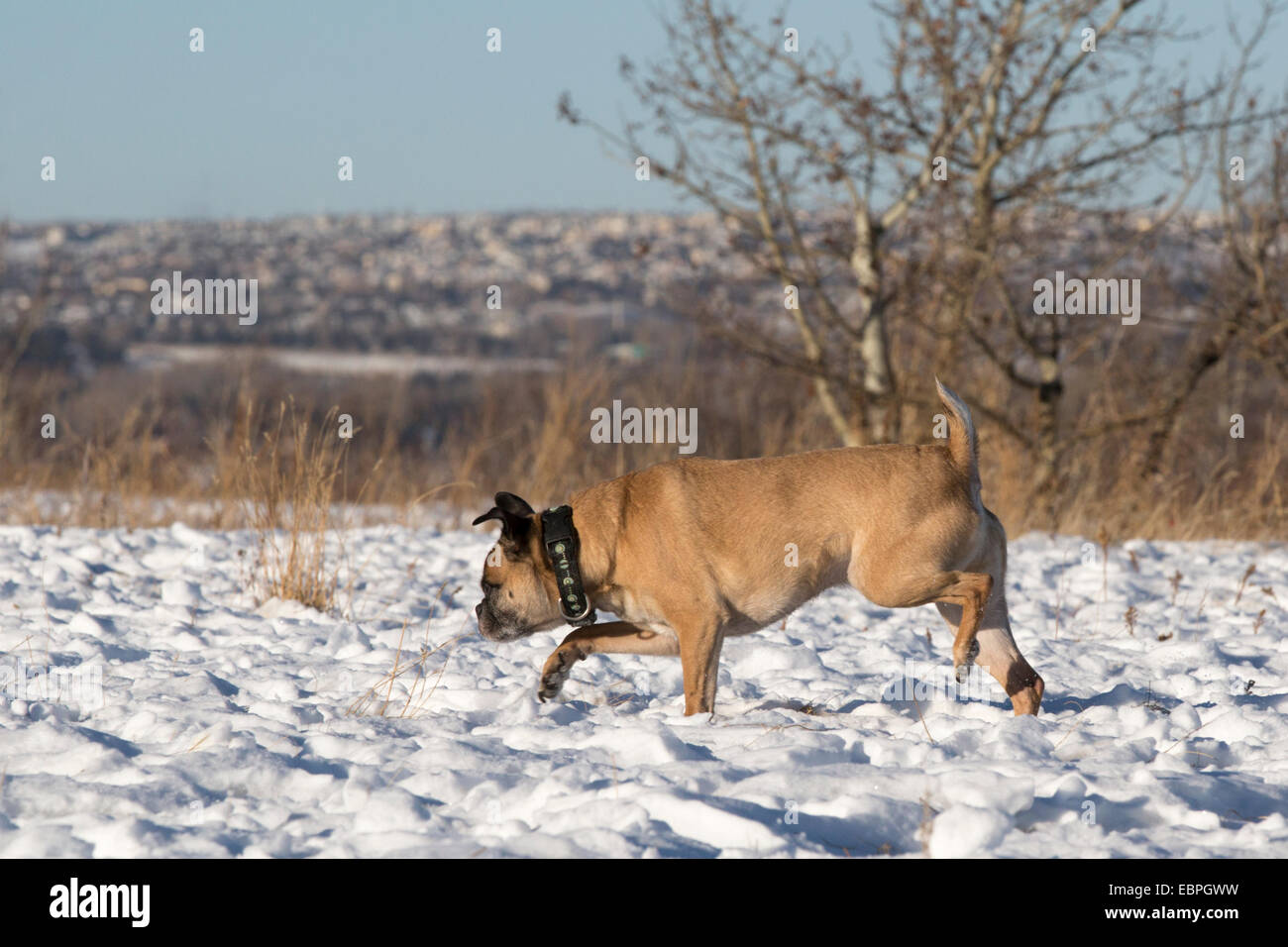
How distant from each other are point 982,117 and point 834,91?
1.51 m

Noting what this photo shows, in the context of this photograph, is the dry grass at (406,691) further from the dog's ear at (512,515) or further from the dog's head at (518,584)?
the dog's ear at (512,515)

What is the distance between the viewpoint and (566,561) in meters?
5.23

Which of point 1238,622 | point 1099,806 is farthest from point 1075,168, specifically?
point 1099,806

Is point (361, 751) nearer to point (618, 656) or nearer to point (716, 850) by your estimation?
point (716, 850)

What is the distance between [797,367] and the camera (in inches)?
492

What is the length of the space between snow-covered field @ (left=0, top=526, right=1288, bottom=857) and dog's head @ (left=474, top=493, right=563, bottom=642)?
311 millimetres

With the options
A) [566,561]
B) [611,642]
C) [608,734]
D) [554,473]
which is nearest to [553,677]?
[611,642]

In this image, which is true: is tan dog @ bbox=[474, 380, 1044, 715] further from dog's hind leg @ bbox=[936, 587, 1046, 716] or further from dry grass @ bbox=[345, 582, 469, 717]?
dry grass @ bbox=[345, 582, 469, 717]

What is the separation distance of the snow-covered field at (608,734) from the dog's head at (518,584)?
1.02ft

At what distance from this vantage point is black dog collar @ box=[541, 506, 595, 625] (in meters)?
5.23

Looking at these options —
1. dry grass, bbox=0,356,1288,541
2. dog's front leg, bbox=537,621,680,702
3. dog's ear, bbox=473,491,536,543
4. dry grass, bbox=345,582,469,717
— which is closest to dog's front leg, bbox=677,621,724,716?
dog's front leg, bbox=537,621,680,702

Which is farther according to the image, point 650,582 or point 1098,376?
point 1098,376

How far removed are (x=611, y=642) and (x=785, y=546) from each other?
3.21 feet

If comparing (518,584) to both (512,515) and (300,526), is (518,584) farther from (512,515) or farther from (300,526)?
(300,526)
